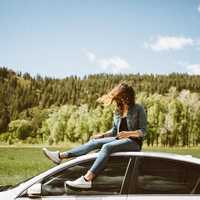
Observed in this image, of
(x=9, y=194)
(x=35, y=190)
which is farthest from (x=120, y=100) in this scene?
(x=9, y=194)

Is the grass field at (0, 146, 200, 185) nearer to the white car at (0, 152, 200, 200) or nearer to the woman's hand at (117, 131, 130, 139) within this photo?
the woman's hand at (117, 131, 130, 139)

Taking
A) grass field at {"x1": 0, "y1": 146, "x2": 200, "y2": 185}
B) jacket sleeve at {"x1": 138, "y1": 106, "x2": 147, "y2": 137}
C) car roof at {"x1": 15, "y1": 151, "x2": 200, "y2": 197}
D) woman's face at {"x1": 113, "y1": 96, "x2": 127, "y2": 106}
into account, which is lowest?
grass field at {"x1": 0, "y1": 146, "x2": 200, "y2": 185}

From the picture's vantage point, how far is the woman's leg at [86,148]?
506cm

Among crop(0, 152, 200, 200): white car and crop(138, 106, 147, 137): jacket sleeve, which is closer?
crop(0, 152, 200, 200): white car

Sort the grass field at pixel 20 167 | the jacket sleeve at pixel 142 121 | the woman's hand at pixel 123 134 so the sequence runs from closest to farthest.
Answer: the woman's hand at pixel 123 134
the jacket sleeve at pixel 142 121
the grass field at pixel 20 167

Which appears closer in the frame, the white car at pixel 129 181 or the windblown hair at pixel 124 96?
the white car at pixel 129 181

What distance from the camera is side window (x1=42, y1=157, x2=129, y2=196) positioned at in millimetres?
4586

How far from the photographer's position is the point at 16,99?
2682 inches

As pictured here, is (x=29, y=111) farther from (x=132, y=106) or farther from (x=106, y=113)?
(x=132, y=106)

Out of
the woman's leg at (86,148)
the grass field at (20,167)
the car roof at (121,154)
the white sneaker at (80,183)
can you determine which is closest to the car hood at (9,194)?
the car roof at (121,154)

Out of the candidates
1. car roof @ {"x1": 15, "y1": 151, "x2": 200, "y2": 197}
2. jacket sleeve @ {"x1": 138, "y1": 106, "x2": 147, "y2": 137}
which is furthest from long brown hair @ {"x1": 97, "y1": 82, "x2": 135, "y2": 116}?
car roof @ {"x1": 15, "y1": 151, "x2": 200, "y2": 197}

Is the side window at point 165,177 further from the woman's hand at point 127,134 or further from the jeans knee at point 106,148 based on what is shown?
the woman's hand at point 127,134

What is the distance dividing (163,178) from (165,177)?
0.9 inches

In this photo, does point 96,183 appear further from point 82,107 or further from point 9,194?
point 82,107
